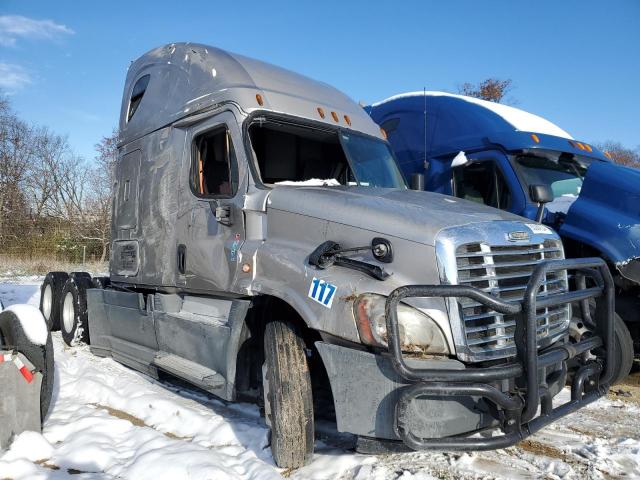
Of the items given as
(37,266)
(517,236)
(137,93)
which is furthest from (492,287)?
(37,266)

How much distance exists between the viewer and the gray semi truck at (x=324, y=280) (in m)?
2.84

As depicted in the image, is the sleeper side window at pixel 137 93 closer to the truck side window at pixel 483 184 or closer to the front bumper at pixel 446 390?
A: the truck side window at pixel 483 184

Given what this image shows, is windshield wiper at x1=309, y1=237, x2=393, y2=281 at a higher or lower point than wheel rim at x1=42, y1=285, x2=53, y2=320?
higher

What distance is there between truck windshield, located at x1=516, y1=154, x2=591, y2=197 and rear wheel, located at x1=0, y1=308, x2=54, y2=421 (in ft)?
18.1

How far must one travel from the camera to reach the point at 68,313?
7691 millimetres

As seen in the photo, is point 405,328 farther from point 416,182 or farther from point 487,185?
point 487,185

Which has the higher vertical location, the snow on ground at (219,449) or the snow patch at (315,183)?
the snow patch at (315,183)

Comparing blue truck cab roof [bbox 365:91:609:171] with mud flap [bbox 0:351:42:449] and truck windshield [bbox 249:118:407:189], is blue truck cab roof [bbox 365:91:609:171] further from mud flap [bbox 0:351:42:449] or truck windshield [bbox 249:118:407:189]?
mud flap [bbox 0:351:42:449]

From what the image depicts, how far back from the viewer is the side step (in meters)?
4.07

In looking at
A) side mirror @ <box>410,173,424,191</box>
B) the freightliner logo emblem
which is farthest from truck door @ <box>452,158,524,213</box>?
the freightliner logo emblem

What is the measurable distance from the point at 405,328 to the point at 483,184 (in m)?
4.46

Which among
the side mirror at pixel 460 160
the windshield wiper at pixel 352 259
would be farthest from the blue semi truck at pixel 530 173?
the windshield wiper at pixel 352 259

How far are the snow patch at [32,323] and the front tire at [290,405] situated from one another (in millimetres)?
1904

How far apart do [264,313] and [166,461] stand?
1202mm
